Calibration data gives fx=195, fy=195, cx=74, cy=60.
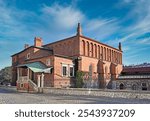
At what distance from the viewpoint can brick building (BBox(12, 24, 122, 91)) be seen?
31.5m

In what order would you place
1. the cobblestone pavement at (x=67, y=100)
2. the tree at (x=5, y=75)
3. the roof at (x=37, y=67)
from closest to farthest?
the cobblestone pavement at (x=67, y=100) → the roof at (x=37, y=67) → the tree at (x=5, y=75)

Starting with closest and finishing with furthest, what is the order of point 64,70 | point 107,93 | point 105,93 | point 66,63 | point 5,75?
point 107,93 < point 105,93 < point 64,70 < point 66,63 < point 5,75

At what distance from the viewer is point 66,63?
111 ft

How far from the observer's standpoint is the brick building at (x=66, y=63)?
31453 mm

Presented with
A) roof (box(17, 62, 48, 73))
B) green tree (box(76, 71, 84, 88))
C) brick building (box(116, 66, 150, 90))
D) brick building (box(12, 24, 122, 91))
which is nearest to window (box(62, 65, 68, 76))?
brick building (box(12, 24, 122, 91))

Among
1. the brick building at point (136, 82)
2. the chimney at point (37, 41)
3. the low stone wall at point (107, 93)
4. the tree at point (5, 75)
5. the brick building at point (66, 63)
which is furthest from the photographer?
the tree at point (5, 75)

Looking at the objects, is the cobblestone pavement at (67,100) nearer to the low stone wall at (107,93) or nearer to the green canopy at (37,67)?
the low stone wall at (107,93)

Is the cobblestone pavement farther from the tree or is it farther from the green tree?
the tree

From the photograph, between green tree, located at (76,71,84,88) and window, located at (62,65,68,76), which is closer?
window, located at (62,65,68,76)

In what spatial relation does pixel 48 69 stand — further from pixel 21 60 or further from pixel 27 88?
pixel 21 60

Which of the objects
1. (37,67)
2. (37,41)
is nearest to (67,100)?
(37,67)

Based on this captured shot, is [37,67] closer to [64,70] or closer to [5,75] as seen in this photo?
[64,70]

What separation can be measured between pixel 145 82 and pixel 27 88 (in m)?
20.7

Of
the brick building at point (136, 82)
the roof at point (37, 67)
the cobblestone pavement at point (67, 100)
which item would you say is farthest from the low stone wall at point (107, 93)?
the brick building at point (136, 82)
